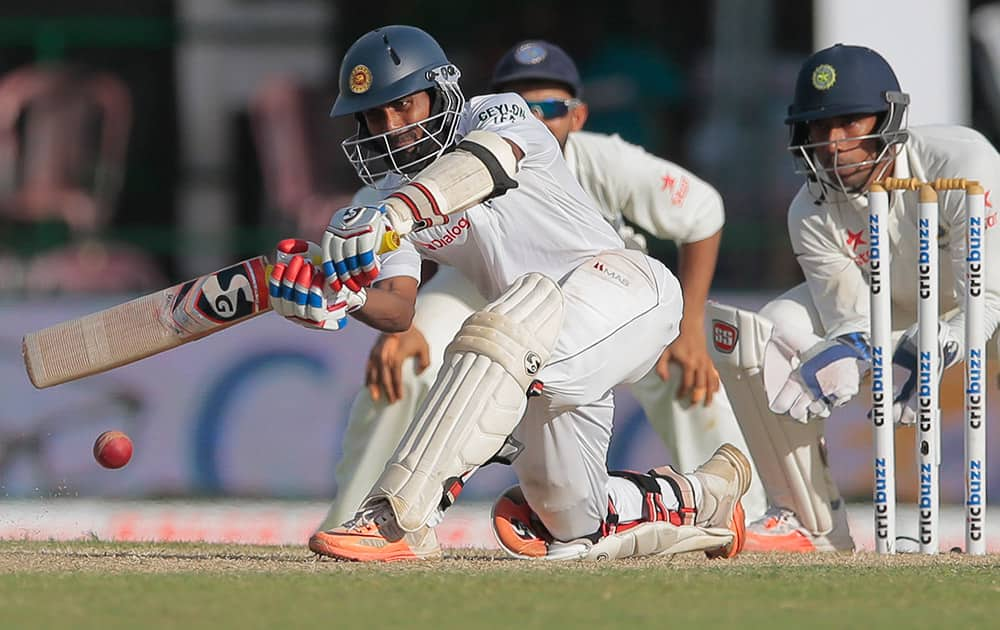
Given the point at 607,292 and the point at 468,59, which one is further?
the point at 468,59

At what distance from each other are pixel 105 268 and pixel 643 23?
9.10ft

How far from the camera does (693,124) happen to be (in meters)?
8.73

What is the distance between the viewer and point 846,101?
17.0ft

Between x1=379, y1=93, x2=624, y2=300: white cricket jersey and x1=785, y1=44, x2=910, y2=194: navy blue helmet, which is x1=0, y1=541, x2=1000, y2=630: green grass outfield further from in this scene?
x1=785, y1=44, x2=910, y2=194: navy blue helmet

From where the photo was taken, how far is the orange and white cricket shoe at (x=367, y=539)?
4102 mm

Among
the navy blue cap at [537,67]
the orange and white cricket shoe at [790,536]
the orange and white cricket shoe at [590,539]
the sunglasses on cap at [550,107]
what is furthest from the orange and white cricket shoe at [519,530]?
the navy blue cap at [537,67]

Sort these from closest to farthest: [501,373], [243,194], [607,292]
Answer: [501,373]
[607,292]
[243,194]

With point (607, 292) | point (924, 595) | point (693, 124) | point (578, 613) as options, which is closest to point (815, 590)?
point (924, 595)

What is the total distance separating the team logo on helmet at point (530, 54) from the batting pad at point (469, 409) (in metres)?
2.02

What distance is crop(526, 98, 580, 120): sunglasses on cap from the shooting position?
5902mm

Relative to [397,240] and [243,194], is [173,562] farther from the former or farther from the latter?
[243,194]

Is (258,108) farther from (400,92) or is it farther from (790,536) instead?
(400,92)

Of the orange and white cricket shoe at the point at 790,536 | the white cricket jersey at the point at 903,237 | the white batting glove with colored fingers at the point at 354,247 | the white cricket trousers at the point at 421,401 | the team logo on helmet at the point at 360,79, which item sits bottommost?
the orange and white cricket shoe at the point at 790,536

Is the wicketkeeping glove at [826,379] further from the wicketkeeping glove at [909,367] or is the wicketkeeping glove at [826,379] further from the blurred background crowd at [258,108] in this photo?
the blurred background crowd at [258,108]
